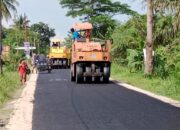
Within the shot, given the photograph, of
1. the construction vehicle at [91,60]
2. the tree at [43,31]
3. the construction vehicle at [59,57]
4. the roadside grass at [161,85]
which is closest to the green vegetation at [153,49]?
the roadside grass at [161,85]

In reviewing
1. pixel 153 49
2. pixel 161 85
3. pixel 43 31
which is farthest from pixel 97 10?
pixel 43 31

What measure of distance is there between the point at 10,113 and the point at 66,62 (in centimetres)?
4391

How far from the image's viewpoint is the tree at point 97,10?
66.9m

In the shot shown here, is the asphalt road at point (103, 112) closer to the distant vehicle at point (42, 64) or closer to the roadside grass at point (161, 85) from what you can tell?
the roadside grass at point (161, 85)

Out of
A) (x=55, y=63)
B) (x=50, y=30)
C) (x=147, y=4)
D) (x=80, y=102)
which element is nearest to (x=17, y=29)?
(x=50, y=30)

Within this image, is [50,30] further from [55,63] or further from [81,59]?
[81,59]

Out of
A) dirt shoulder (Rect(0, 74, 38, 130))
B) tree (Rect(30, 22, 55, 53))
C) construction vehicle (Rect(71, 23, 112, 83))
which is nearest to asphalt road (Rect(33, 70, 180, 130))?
dirt shoulder (Rect(0, 74, 38, 130))

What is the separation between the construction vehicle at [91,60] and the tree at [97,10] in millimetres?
35985

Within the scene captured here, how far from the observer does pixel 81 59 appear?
30109 millimetres

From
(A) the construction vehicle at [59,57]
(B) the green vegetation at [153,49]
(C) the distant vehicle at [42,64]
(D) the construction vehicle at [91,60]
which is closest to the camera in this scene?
(B) the green vegetation at [153,49]

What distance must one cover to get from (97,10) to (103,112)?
181 ft

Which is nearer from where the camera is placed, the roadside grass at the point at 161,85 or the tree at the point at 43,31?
the roadside grass at the point at 161,85

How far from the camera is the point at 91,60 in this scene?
3017 cm

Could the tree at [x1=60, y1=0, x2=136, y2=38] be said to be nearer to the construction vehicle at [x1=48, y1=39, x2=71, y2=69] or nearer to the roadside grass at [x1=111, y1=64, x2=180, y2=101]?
the construction vehicle at [x1=48, y1=39, x2=71, y2=69]
